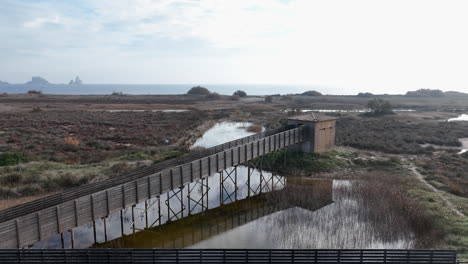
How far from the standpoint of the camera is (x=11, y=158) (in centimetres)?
3023

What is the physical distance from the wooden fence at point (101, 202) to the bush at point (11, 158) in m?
16.7

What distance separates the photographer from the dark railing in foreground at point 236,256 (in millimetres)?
12617

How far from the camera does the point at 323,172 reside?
31250 millimetres

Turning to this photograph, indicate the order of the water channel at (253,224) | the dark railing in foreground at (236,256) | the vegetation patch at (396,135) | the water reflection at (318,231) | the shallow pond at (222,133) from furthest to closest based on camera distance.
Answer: the shallow pond at (222,133) → the vegetation patch at (396,135) → the water channel at (253,224) → the water reflection at (318,231) → the dark railing in foreground at (236,256)

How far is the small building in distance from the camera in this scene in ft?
109

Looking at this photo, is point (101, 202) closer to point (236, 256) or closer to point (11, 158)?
point (236, 256)

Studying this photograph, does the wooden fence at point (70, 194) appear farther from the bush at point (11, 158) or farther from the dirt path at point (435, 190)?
the dirt path at point (435, 190)

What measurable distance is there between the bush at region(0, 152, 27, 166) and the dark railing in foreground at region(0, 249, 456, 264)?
69.4 ft

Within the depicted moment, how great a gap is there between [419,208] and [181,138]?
107 ft

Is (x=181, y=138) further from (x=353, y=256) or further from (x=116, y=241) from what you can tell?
(x=353, y=256)

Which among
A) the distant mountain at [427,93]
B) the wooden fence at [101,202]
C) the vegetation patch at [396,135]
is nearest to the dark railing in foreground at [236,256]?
the wooden fence at [101,202]

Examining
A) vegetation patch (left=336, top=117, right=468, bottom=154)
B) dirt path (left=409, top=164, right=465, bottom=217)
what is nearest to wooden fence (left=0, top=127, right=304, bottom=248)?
dirt path (left=409, top=164, right=465, bottom=217)

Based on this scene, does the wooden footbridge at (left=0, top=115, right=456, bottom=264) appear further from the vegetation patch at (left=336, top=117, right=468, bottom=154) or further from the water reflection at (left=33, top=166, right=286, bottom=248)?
the vegetation patch at (left=336, top=117, right=468, bottom=154)

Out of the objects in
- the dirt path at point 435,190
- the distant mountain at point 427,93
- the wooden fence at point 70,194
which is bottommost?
the dirt path at point 435,190
